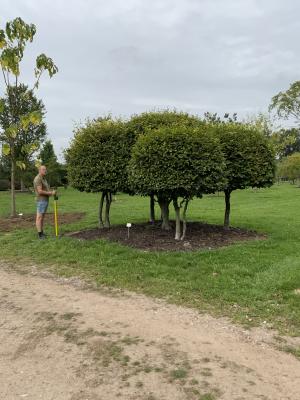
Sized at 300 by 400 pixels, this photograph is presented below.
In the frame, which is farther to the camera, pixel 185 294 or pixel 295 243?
pixel 295 243

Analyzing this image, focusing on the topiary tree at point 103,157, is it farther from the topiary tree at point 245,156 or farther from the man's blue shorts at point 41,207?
the topiary tree at point 245,156

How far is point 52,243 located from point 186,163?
3497 millimetres

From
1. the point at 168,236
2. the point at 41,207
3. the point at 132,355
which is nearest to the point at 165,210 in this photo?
the point at 168,236

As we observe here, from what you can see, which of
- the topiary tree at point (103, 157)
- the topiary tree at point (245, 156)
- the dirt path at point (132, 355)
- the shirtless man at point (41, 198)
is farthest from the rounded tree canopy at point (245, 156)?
the dirt path at point (132, 355)

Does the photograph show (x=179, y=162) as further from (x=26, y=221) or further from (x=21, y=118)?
(x=26, y=221)

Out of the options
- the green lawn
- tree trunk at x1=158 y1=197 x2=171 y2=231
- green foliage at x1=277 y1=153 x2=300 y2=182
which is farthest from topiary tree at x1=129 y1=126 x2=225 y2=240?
green foliage at x1=277 y1=153 x2=300 y2=182

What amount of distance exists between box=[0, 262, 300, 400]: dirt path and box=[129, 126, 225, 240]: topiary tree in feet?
10.0

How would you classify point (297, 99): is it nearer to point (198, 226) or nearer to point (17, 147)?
point (17, 147)

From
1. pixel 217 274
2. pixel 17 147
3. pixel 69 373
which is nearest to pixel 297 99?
pixel 17 147

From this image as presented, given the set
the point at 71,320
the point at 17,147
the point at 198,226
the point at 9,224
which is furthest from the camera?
the point at 17,147

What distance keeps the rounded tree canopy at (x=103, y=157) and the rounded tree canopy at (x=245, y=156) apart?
6.75 feet

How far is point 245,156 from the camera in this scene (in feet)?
32.8

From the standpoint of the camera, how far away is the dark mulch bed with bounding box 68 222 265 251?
→ 9.02m

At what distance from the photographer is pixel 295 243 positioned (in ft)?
31.4
